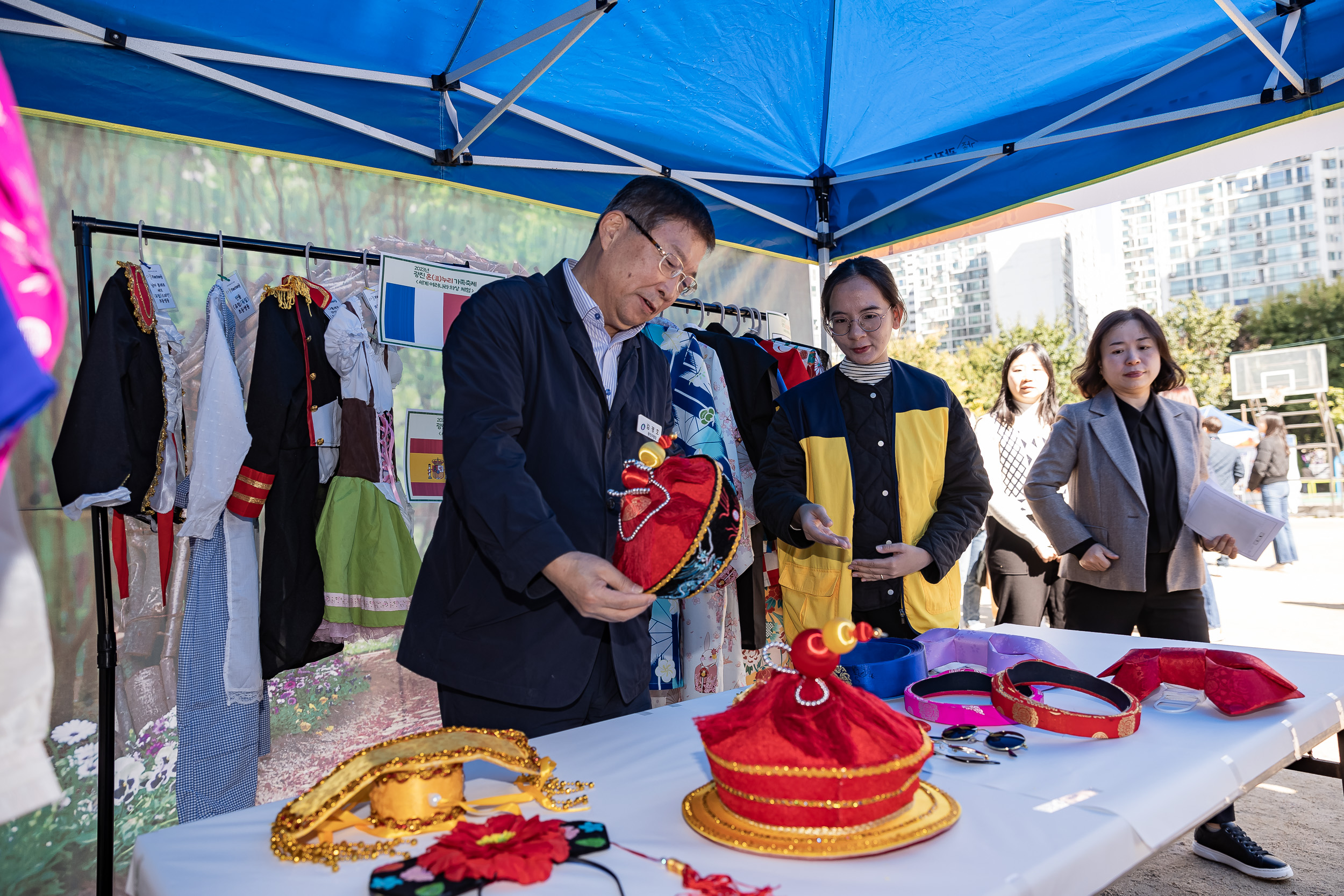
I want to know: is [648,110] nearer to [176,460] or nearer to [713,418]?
[713,418]

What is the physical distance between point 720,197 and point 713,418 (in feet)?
5.47

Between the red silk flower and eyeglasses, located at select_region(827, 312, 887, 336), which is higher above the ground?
eyeglasses, located at select_region(827, 312, 887, 336)

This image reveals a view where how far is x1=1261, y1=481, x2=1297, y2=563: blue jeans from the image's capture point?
872 cm

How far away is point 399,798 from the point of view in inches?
39.4

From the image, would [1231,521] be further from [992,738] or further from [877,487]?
[992,738]

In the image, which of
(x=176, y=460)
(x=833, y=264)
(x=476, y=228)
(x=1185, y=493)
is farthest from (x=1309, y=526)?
(x=176, y=460)

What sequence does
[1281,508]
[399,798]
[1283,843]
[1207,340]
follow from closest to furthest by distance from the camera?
[399,798], [1283,843], [1281,508], [1207,340]

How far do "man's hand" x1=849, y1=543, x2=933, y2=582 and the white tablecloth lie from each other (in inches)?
26.0

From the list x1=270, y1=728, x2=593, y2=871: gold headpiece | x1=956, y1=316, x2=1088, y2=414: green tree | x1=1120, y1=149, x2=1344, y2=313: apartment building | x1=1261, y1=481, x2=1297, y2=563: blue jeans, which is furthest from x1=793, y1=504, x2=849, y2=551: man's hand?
x1=1120, y1=149, x2=1344, y2=313: apartment building

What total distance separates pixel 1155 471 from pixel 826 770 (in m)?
2.33

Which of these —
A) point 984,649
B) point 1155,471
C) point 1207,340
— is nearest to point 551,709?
point 984,649

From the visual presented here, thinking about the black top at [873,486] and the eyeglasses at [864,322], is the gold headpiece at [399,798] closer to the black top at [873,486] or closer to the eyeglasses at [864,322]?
the black top at [873,486]

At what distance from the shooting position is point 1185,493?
2.68 metres

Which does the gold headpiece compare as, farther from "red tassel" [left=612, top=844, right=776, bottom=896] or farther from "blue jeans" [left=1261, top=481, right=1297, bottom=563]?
"blue jeans" [left=1261, top=481, right=1297, bottom=563]
